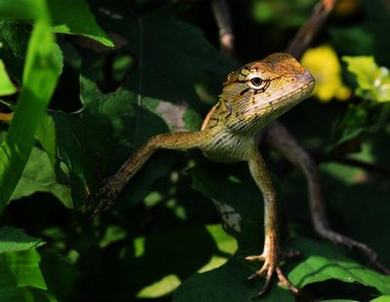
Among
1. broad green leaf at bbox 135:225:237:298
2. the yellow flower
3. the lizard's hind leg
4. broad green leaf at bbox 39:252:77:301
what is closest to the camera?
Result: broad green leaf at bbox 39:252:77:301

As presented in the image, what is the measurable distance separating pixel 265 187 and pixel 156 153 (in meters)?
0.58

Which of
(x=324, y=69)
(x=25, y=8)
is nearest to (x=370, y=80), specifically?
(x=324, y=69)

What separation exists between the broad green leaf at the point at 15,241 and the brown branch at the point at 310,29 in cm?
269

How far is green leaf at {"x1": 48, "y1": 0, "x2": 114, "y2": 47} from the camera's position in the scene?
308cm

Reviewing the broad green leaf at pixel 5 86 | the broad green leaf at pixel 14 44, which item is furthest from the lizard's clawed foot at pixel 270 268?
the broad green leaf at pixel 5 86

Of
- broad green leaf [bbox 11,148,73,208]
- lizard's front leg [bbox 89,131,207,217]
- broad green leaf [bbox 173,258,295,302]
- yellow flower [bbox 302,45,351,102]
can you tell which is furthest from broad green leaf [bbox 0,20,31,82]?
yellow flower [bbox 302,45,351,102]

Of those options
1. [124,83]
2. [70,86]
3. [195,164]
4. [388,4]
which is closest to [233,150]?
[195,164]

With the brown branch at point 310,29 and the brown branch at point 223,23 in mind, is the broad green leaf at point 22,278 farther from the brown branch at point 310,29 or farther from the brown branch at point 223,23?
the brown branch at point 310,29

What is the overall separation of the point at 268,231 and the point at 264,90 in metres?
0.69

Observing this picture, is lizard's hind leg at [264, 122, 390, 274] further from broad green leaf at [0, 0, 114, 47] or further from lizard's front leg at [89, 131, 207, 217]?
broad green leaf at [0, 0, 114, 47]

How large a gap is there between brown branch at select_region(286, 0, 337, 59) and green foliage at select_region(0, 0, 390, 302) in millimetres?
385

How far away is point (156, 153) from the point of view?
4035mm

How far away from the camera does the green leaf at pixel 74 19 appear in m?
3.08

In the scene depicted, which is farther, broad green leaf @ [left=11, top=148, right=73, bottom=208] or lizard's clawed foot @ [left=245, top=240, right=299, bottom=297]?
broad green leaf @ [left=11, top=148, right=73, bottom=208]
